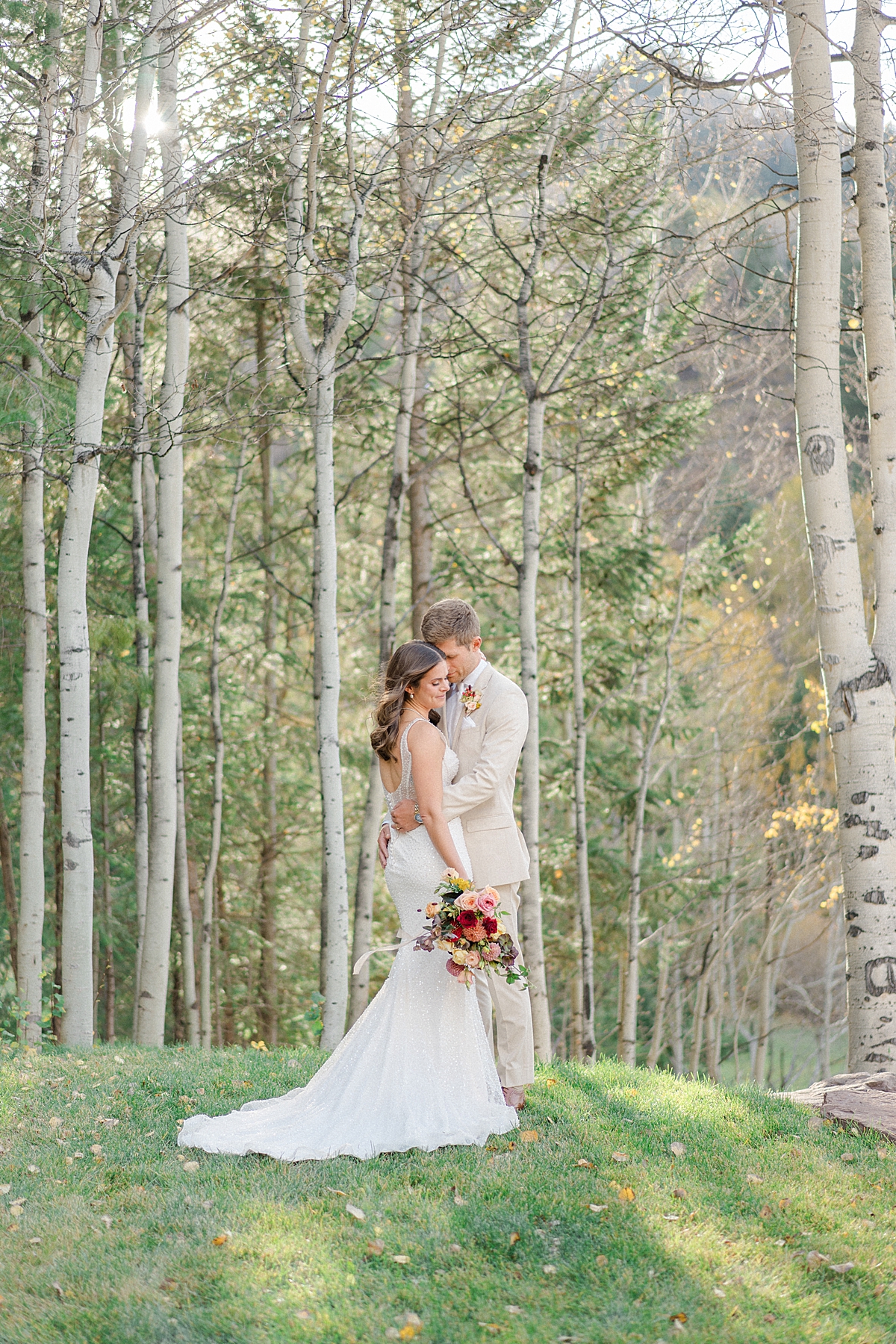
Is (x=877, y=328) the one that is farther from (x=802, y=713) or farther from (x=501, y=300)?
(x=802, y=713)

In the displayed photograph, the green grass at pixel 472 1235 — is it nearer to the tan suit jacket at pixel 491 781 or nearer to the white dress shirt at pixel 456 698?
the tan suit jacket at pixel 491 781

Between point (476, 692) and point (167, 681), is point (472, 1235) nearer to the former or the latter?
point (476, 692)

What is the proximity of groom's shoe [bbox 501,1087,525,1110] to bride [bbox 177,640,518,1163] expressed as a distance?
20cm

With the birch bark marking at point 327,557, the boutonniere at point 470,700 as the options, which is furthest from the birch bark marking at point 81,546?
the boutonniere at point 470,700

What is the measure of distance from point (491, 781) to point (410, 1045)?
1158 mm

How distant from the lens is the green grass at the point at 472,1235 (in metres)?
3.12

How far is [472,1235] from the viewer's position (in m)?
3.59

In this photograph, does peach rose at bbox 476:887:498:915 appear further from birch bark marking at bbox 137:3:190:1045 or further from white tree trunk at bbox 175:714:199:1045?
white tree trunk at bbox 175:714:199:1045

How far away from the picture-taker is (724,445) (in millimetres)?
16984

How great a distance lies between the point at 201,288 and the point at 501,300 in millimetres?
6179

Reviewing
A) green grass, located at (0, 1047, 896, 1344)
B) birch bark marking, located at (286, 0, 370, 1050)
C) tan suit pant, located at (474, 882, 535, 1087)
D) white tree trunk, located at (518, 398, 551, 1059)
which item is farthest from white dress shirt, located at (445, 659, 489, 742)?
white tree trunk, located at (518, 398, 551, 1059)

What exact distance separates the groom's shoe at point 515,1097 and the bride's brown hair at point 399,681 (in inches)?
65.5

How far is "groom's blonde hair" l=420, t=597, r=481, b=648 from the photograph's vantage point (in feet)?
15.7

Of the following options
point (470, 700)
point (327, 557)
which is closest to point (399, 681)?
point (470, 700)
